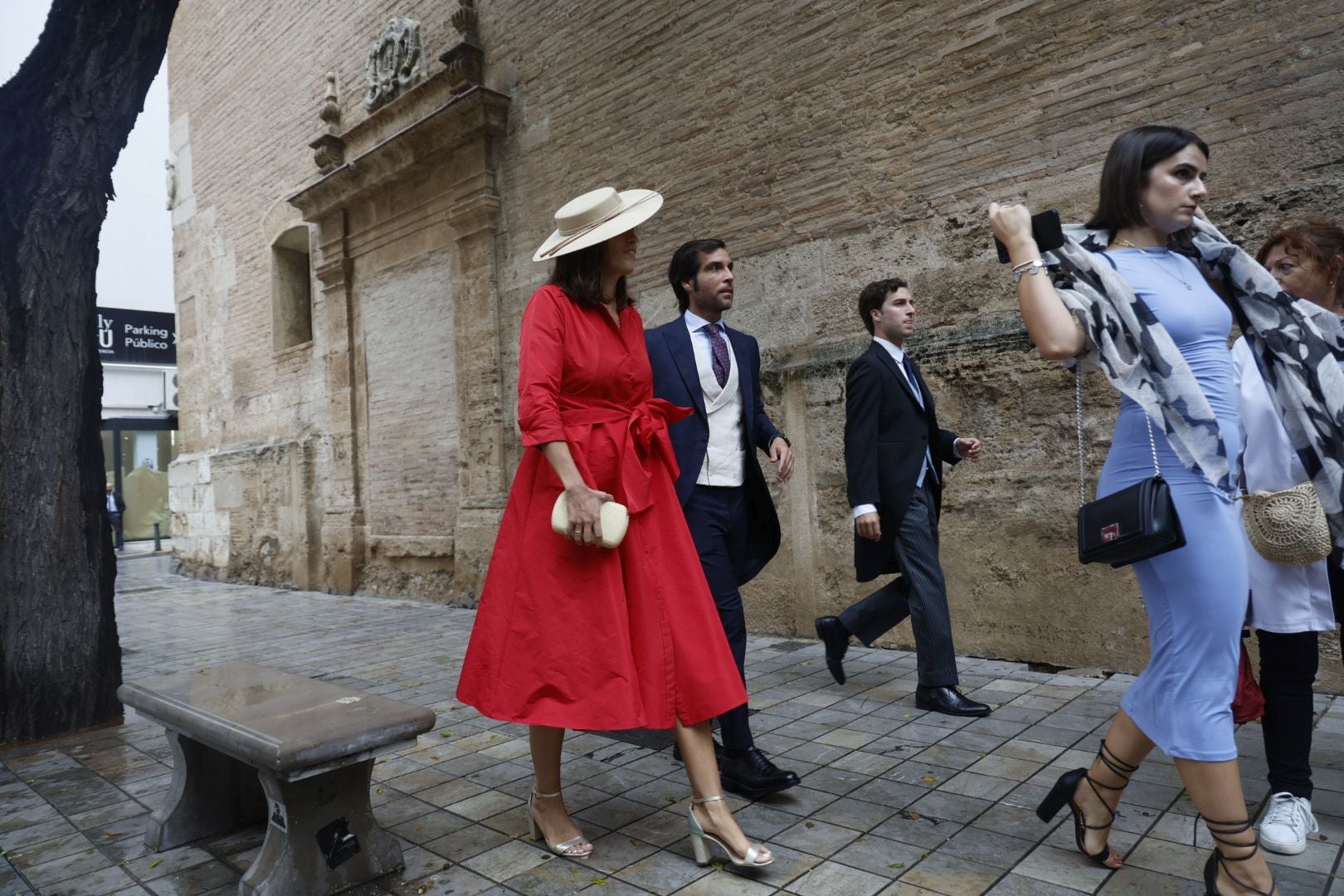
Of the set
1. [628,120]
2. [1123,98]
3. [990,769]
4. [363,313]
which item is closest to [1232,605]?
[990,769]

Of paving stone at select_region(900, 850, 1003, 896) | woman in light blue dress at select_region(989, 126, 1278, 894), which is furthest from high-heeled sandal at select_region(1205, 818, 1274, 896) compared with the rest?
paving stone at select_region(900, 850, 1003, 896)

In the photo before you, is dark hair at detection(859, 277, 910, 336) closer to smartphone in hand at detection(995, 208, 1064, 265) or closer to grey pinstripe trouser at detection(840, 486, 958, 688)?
grey pinstripe trouser at detection(840, 486, 958, 688)

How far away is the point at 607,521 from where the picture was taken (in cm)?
244

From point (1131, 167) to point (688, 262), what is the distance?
175 centimetres

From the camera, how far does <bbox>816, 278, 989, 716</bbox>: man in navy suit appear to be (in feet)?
13.7

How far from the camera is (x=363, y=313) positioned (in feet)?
35.0

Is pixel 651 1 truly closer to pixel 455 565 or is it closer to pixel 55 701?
Answer: pixel 455 565

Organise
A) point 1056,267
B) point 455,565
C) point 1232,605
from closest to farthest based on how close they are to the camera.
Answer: point 1232,605
point 1056,267
point 455,565

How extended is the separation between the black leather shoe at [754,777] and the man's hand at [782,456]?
3.25ft

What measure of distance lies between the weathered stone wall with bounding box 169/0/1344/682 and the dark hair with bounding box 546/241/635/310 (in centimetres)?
318

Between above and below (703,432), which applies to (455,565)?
below

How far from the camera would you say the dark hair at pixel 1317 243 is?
2709 mm

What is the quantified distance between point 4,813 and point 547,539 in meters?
2.55

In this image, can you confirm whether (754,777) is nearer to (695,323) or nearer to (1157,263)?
(695,323)
